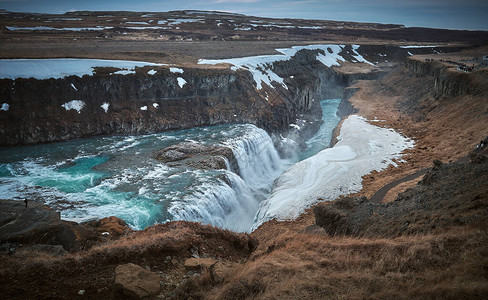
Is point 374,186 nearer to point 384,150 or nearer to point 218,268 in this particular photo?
point 384,150

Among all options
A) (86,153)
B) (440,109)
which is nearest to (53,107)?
(86,153)

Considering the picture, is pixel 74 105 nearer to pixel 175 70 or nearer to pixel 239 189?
pixel 175 70

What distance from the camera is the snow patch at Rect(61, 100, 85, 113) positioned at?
35.9 m

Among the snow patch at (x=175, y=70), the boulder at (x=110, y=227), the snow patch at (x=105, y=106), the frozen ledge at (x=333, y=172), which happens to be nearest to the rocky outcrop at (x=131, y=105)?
the snow patch at (x=105, y=106)

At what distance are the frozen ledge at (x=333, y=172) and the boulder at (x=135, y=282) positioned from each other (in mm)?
14294

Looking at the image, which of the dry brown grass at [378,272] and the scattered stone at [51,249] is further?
the scattered stone at [51,249]

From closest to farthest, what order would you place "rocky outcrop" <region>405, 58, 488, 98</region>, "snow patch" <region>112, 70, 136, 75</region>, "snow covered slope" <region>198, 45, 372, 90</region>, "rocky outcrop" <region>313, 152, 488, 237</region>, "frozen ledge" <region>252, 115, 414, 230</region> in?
"rocky outcrop" <region>313, 152, 488, 237</region>
"frozen ledge" <region>252, 115, 414, 230</region>
"snow patch" <region>112, 70, 136, 75</region>
"rocky outcrop" <region>405, 58, 488, 98</region>
"snow covered slope" <region>198, 45, 372, 90</region>

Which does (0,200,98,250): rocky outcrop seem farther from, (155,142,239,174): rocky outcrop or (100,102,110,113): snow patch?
(100,102,110,113): snow patch

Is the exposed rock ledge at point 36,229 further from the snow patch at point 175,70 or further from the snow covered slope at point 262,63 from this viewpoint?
the snow covered slope at point 262,63

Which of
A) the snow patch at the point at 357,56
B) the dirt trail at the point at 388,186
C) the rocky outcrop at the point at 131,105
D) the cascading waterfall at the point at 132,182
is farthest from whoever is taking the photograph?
the snow patch at the point at 357,56

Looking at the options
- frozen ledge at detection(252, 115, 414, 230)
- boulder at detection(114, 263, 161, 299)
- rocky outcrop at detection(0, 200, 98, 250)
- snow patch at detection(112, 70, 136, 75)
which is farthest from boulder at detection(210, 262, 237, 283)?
snow patch at detection(112, 70, 136, 75)

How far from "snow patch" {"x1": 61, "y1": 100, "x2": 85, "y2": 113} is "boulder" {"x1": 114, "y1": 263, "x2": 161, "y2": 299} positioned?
31197 mm

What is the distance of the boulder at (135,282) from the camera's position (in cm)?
905

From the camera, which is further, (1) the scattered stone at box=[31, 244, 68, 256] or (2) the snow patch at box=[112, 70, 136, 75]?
(2) the snow patch at box=[112, 70, 136, 75]
